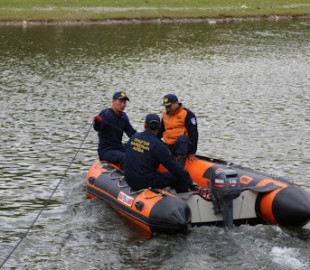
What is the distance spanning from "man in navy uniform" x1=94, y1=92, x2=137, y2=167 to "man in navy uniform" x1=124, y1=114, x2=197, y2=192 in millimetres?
2135

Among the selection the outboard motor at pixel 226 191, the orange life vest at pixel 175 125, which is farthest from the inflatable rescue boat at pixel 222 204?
the orange life vest at pixel 175 125

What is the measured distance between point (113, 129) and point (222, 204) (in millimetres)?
4163

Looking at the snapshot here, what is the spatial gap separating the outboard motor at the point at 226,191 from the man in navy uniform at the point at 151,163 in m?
0.96

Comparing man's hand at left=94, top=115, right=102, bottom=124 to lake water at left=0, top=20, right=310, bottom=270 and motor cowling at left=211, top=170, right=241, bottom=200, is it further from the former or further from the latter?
motor cowling at left=211, top=170, right=241, bottom=200

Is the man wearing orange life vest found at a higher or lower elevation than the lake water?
higher

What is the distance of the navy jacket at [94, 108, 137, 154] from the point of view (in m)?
14.9

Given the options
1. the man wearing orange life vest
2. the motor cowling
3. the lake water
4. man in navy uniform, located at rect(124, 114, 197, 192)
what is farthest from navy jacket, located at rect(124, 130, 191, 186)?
the man wearing orange life vest

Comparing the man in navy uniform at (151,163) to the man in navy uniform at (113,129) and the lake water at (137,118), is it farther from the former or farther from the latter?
the man in navy uniform at (113,129)

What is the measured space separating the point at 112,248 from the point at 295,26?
41.8 m

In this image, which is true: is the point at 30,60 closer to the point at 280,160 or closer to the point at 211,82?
the point at 211,82

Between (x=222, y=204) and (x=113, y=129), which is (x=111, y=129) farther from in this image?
(x=222, y=204)

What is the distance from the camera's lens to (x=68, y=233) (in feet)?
41.1

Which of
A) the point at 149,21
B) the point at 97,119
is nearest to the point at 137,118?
the point at 97,119

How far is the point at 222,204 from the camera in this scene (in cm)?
1179
